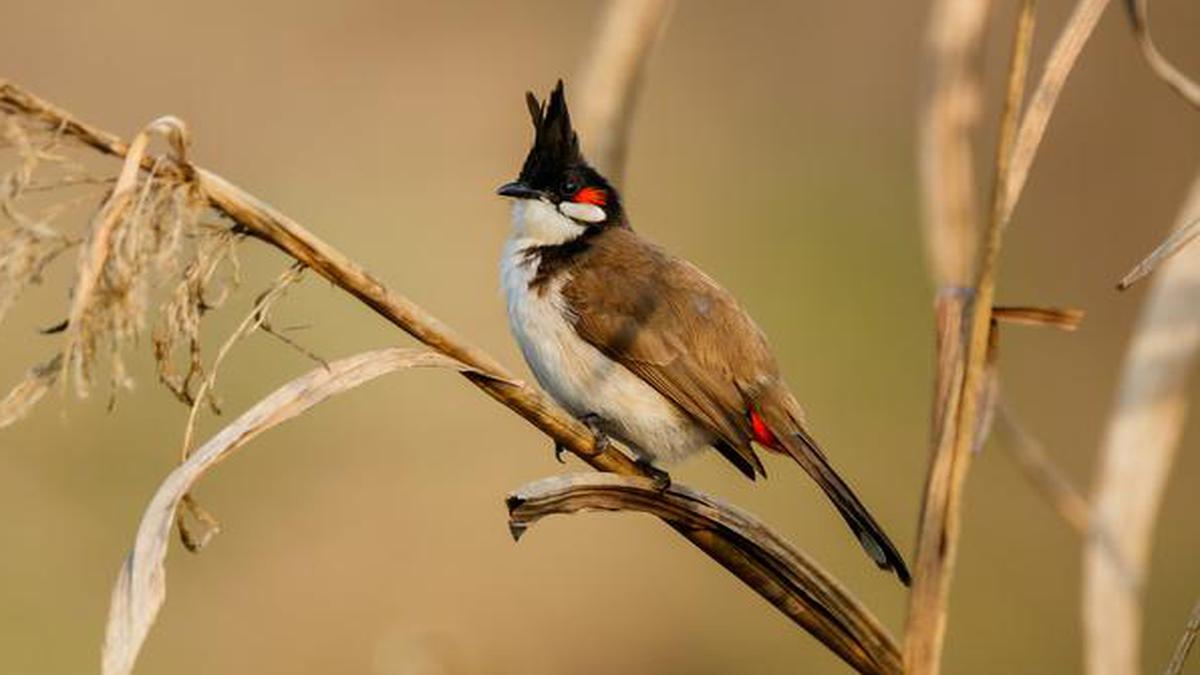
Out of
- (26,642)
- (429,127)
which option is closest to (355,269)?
(26,642)

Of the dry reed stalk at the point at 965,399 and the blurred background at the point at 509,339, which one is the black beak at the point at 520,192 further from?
the blurred background at the point at 509,339

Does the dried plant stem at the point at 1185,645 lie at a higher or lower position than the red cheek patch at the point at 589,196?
higher

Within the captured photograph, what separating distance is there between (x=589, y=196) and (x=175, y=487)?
165cm

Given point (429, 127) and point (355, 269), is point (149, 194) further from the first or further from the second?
point (429, 127)

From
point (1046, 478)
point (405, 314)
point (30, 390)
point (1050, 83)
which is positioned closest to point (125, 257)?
point (30, 390)

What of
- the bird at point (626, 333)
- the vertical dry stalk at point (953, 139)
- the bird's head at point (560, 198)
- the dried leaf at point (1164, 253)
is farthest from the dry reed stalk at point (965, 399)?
the bird's head at point (560, 198)

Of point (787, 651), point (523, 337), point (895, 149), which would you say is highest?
point (523, 337)

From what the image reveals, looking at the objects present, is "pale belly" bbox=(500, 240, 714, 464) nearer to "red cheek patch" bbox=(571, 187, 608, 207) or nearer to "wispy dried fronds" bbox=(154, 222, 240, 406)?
"red cheek patch" bbox=(571, 187, 608, 207)

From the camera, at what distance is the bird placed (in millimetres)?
2869

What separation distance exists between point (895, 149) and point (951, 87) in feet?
19.1

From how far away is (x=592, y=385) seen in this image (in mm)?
2996

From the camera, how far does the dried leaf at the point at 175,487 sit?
1.58 metres

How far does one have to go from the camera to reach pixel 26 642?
5.04 m

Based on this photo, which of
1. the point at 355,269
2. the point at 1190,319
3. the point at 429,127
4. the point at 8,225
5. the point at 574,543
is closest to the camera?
the point at 8,225
